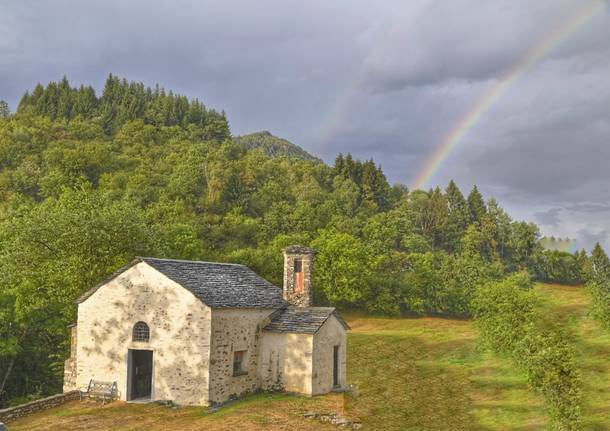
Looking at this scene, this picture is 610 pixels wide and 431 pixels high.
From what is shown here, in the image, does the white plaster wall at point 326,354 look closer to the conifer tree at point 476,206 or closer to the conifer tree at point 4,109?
the conifer tree at point 476,206

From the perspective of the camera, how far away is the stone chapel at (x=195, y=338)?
27141mm

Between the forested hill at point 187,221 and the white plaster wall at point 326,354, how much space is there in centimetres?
1518

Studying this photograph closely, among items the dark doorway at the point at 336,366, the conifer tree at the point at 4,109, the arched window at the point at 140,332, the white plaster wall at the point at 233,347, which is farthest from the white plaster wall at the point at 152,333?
the conifer tree at the point at 4,109

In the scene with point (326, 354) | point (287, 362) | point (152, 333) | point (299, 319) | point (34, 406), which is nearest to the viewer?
point (34, 406)

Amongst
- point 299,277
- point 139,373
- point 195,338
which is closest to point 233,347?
point 195,338

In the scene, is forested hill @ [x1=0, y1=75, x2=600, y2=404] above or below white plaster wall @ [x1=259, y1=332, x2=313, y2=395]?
above

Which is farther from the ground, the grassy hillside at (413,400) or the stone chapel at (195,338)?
the stone chapel at (195,338)

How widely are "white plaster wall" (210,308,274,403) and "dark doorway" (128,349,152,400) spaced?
15.1ft

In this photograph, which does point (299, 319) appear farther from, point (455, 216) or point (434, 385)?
point (455, 216)

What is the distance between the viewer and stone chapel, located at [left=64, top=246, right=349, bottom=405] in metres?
27.1

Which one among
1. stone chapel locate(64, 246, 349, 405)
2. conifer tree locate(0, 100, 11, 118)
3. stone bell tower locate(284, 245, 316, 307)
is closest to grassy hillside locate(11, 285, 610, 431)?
stone chapel locate(64, 246, 349, 405)

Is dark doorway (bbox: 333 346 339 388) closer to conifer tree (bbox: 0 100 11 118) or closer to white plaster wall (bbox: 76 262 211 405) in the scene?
white plaster wall (bbox: 76 262 211 405)

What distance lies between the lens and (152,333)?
27797mm

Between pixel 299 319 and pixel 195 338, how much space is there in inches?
245
